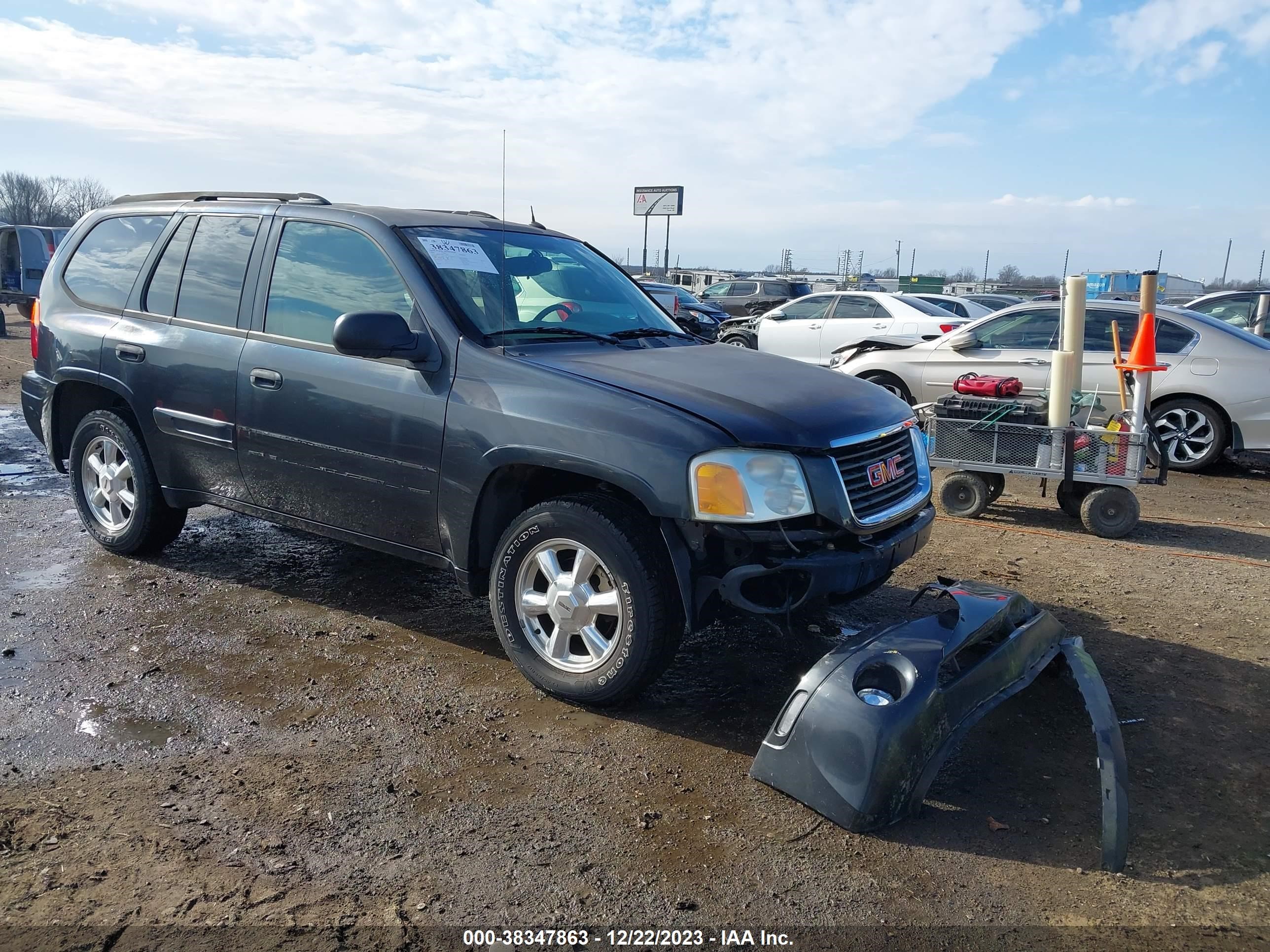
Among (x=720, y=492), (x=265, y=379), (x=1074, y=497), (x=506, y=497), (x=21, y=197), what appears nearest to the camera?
(x=720, y=492)

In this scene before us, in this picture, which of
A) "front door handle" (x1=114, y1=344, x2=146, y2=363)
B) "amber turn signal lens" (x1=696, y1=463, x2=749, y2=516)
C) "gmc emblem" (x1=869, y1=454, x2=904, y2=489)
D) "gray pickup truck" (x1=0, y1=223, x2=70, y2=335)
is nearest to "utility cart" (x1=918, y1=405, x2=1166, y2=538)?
"gmc emblem" (x1=869, y1=454, x2=904, y2=489)

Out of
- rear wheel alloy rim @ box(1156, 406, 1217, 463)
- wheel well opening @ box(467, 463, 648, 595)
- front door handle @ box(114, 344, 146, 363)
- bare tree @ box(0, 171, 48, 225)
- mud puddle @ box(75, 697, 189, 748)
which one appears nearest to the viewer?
mud puddle @ box(75, 697, 189, 748)

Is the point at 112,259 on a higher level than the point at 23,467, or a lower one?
higher

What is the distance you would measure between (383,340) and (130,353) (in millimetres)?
2022

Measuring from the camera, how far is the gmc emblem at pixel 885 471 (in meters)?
3.81

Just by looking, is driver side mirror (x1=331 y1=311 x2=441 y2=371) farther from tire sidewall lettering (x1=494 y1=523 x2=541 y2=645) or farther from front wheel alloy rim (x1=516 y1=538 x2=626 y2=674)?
front wheel alloy rim (x1=516 y1=538 x2=626 y2=674)

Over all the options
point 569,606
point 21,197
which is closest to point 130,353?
point 569,606

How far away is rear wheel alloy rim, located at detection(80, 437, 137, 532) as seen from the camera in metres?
5.42

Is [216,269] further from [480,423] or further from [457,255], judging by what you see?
[480,423]

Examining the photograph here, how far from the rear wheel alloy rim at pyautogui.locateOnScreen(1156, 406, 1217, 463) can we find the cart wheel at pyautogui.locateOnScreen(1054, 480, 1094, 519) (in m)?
2.52

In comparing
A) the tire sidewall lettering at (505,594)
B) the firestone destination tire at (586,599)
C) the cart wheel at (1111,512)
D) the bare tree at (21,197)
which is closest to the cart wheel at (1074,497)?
the cart wheel at (1111,512)

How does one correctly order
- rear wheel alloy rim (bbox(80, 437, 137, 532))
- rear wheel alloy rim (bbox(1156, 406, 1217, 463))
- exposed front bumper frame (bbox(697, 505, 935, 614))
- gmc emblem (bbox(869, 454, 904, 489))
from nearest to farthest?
1. exposed front bumper frame (bbox(697, 505, 935, 614))
2. gmc emblem (bbox(869, 454, 904, 489))
3. rear wheel alloy rim (bbox(80, 437, 137, 532))
4. rear wheel alloy rim (bbox(1156, 406, 1217, 463))

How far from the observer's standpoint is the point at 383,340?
3.91 metres

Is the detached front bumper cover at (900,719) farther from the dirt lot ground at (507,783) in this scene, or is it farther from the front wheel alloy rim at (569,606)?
the front wheel alloy rim at (569,606)
